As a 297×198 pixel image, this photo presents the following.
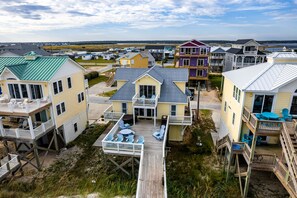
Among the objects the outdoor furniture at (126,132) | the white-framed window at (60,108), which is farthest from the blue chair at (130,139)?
the white-framed window at (60,108)

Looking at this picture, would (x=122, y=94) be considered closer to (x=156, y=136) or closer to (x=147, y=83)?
(x=147, y=83)

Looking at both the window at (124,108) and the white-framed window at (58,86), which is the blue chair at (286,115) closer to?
the window at (124,108)

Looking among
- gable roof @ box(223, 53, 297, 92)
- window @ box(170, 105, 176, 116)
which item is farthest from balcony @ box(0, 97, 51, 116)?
gable roof @ box(223, 53, 297, 92)

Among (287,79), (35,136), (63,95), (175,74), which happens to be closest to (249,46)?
(175,74)

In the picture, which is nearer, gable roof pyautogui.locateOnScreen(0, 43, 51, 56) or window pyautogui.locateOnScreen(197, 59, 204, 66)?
window pyautogui.locateOnScreen(197, 59, 204, 66)

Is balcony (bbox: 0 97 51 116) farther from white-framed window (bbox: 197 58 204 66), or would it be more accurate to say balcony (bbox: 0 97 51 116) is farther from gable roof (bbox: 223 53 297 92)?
white-framed window (bbox: 197 58 204 66)

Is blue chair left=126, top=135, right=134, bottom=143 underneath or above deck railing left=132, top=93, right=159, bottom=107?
underneath

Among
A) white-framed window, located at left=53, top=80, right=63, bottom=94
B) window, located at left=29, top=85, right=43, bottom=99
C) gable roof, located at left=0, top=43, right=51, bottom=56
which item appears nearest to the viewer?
window, located at left=29, top=85, right=43, bottom=99
